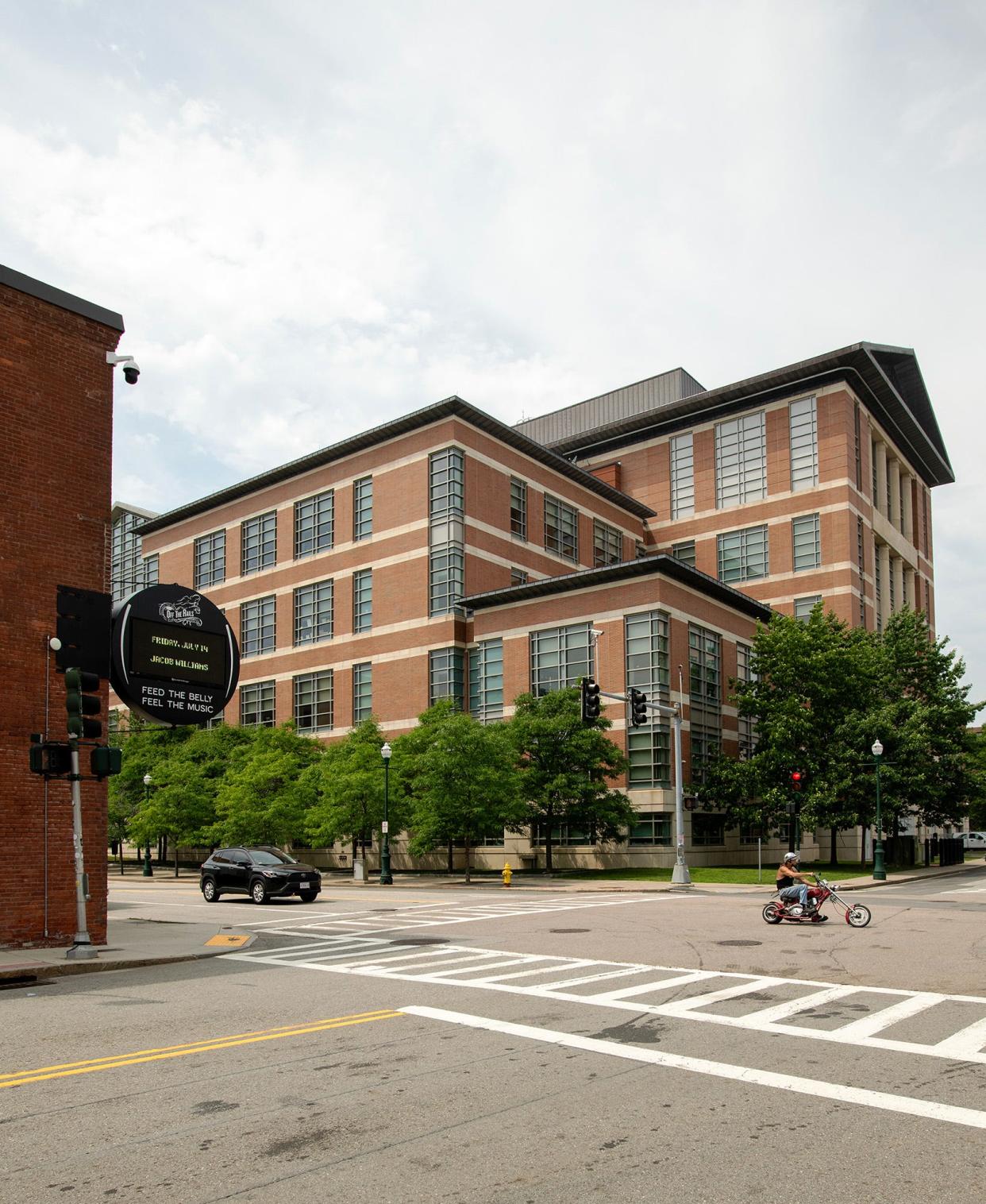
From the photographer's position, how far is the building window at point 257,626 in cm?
6906

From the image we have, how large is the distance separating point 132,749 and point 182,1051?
2386 inches

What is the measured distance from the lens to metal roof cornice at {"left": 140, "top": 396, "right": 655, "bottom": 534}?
5800cm

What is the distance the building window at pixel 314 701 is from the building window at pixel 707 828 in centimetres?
2234

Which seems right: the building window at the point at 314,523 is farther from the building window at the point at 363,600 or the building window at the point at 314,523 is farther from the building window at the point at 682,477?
the building window at the point at 682,477

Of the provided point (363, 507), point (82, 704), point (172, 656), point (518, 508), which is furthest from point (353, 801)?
point (82, 704)

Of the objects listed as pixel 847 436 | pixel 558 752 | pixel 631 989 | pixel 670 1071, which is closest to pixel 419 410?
pixel 558 752

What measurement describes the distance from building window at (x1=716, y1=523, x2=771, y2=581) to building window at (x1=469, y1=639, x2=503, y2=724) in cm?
2064

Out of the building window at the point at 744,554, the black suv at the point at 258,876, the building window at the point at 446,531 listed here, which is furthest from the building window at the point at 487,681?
the black suv at the point at 258,876

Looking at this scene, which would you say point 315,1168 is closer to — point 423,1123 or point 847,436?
point 423,1123

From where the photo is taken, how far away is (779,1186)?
18.8ft

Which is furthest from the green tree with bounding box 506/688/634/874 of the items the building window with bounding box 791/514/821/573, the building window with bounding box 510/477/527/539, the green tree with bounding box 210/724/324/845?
the building window with bounding box 791/514/821/573

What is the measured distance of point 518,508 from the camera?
6206 centimetres

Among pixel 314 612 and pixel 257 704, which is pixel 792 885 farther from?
pixel 257 704

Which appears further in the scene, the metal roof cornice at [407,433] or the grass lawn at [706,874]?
the metal roof cornice at [407,433]
